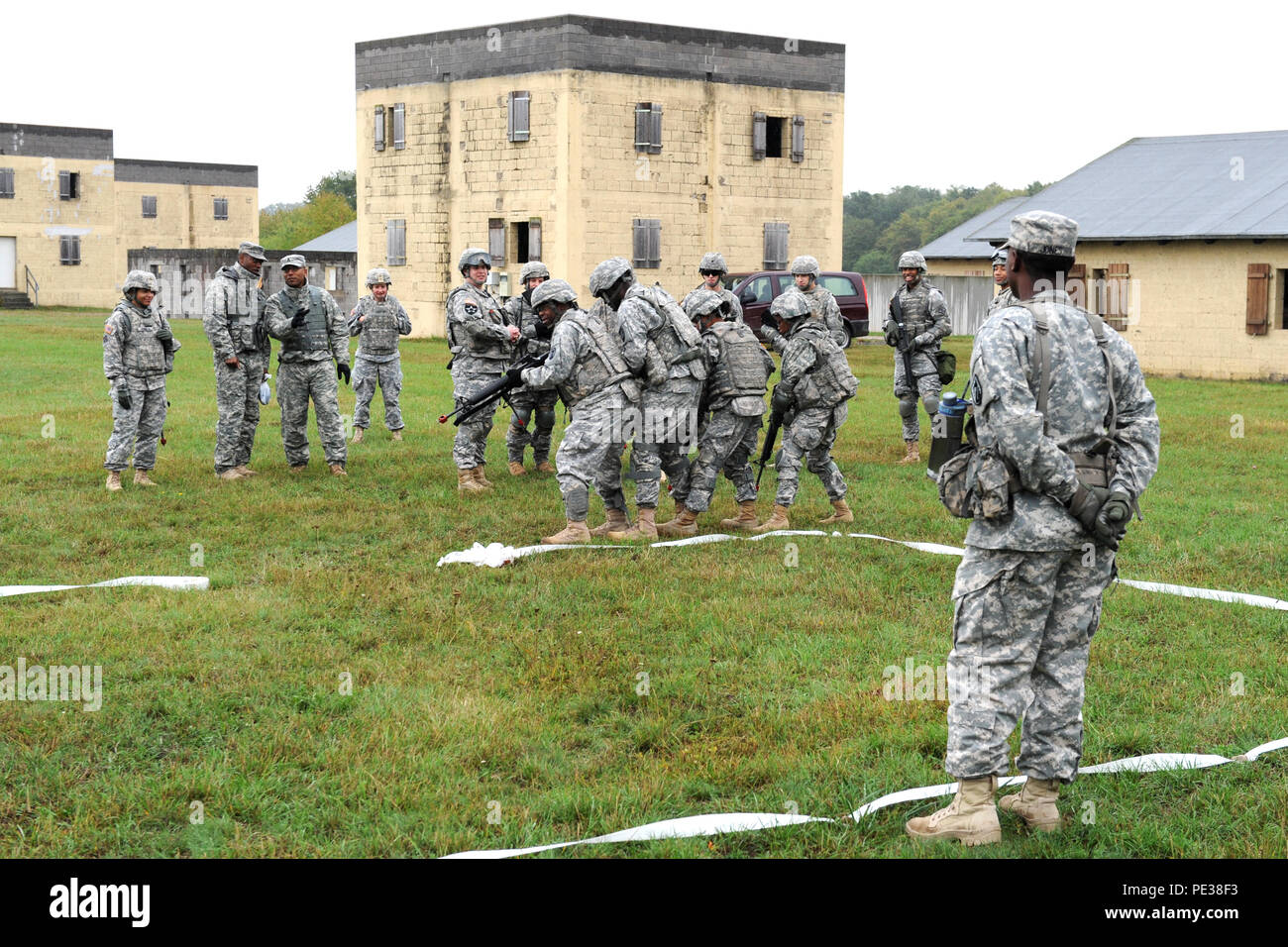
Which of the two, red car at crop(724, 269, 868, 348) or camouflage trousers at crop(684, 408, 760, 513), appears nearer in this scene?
camouflage trousers at crop(684, 408, 760, 513)

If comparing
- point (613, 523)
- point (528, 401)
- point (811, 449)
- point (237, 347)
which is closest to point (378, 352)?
point (237, 347)

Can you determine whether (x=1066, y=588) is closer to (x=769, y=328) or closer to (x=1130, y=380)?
(x=1130, y=380)

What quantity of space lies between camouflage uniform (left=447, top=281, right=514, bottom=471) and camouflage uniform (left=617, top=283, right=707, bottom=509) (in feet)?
8.07

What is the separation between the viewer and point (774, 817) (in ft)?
15.6

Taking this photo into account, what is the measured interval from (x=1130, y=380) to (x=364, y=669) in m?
3.97

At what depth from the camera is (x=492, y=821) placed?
4.77 m

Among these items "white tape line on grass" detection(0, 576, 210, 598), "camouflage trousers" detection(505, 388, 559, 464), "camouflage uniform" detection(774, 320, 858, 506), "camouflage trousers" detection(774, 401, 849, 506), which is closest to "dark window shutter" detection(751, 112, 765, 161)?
"camouflage trousers" detection(505, 388, 559, 464)

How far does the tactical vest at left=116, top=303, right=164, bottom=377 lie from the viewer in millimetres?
11656

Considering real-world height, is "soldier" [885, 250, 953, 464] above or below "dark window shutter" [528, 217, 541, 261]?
below

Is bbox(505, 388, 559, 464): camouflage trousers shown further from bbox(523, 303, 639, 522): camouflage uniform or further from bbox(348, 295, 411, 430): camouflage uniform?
bbox(348, 295, 411, 430): camouflage uniform

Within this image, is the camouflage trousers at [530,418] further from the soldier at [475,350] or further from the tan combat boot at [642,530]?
the tan combat boot at [642,530]

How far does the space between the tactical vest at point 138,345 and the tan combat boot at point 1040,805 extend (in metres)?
9.40

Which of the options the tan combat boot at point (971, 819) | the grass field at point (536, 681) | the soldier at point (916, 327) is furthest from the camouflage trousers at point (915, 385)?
the tan combat boot at point (971, 819)

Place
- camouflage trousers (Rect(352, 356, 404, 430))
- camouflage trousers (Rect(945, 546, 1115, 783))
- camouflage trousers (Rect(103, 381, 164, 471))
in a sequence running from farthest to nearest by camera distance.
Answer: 1. camouflage trousers (Rect(352, 356, 404, 430))
2. camouflage trousers (Rect(103, 381, 164, 471))
3. camouflage trousers (Rect(945, 546, 1115, 783))
